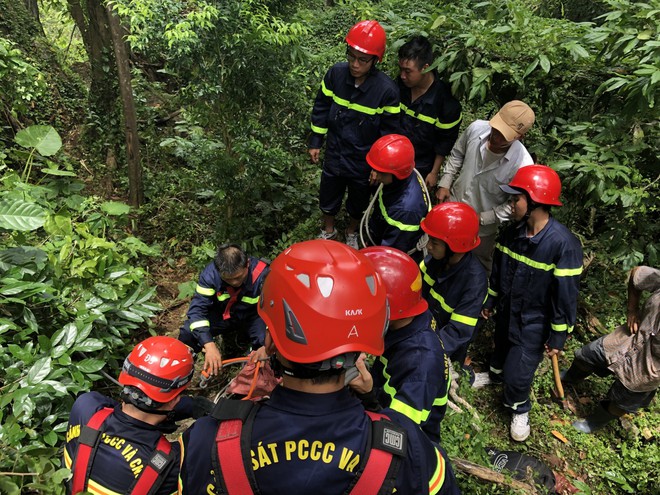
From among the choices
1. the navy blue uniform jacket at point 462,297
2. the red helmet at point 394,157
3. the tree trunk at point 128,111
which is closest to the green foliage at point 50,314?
the tree trunk at point 128,111

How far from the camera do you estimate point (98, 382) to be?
3.70 meters

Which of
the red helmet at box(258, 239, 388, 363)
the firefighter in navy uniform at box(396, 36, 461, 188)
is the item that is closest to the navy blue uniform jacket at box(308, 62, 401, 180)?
the firefighter in navy uniform at box(396, 36, 461, 188)

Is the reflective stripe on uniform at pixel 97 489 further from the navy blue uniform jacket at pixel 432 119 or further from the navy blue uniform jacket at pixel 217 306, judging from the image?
the navy blue uniform jacket at pixel 432 119

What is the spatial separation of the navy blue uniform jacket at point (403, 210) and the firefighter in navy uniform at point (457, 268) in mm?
349

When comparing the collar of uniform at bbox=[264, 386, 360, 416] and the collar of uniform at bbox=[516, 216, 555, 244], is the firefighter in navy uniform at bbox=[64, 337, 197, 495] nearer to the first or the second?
the collar of uniform at bbox=[264, 386, 360, 416]

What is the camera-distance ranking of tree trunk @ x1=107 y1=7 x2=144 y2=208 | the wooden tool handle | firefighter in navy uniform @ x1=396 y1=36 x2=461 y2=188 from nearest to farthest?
the wooden tool handle
firefighter in navy uniform @ x1=396 y1=36 x2=461 y2=188
tree trunk @ x1=107 y1=7 x2=144 y2=208

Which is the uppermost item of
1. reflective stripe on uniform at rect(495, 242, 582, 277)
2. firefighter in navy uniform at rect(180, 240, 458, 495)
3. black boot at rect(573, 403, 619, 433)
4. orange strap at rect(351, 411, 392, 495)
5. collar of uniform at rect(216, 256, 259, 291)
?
firefighter in navy uniform at rect(180, 240, 458, 495)

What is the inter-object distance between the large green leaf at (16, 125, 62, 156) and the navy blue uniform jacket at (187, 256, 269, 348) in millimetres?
1958

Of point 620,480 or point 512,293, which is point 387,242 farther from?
point 620,480

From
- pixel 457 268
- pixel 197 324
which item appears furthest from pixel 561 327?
pixel 197 324

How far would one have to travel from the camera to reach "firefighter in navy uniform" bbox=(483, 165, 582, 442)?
10.5 feet

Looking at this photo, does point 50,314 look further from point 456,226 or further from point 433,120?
point 433,120

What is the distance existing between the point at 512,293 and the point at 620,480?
5.79 feet

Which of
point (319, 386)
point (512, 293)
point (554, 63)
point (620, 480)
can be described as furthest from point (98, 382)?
point (554, 63)
